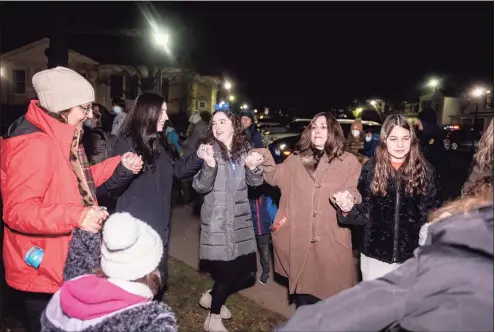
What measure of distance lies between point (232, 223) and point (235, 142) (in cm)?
82

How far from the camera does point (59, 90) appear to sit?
261 cm

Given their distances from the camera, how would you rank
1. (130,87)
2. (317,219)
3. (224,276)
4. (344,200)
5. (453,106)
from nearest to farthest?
(344,200), (317,219), (224,276), (130,87), (453,106)

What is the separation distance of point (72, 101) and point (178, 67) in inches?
1359

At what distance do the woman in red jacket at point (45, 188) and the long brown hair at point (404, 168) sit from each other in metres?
2.31

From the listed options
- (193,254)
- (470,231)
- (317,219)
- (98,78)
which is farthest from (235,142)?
(98,78)

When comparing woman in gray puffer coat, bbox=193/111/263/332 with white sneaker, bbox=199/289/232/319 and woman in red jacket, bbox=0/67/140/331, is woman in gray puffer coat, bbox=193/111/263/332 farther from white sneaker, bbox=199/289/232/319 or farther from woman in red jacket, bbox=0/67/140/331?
woman in red jacket, bbox=0/67/140/331

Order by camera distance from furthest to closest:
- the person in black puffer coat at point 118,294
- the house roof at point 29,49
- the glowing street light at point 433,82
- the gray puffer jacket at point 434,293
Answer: the glowing street light at point 433,82
the house roof at point 29,49
the person in black puffer coat at point 118,294
the gray puffer jacket at point 434,293

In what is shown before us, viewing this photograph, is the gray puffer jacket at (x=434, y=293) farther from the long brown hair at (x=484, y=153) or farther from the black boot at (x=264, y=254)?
the black boot at (x=264, y=254)

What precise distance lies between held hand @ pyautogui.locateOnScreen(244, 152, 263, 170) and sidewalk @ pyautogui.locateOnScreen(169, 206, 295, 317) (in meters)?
1.86

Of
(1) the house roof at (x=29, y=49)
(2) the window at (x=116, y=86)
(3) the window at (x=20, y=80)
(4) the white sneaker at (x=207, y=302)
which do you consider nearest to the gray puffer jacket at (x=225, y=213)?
(4) the white sneaker at (x=207, y=302)

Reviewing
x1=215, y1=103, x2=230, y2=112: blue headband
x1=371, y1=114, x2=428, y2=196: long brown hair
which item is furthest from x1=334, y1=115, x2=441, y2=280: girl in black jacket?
x1=215, y1=103, x2=230, y2=112: blue headband

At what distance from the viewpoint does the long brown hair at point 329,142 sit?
388cm

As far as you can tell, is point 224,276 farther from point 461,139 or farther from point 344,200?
point 461,139

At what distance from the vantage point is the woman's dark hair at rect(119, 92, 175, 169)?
142 inches
